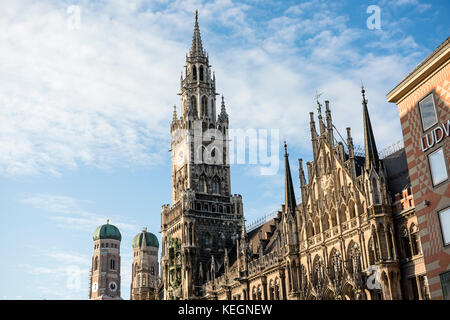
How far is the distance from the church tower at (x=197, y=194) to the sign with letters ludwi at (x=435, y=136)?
164ft

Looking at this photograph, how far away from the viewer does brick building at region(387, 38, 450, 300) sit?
3127 centimetres

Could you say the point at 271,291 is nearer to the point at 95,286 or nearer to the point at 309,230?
the point at 309,230

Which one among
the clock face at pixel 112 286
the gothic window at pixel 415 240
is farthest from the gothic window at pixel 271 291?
the clock face at pixel 112 286

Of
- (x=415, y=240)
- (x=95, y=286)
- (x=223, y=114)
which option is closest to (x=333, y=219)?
(x=415, y=240)

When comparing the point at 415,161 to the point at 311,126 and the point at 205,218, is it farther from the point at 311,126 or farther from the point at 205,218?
the point at 205,218

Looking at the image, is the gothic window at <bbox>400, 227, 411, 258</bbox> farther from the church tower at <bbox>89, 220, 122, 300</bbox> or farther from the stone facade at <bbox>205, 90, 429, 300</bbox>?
the church tower at <bbox>89, 220, 122, 300</bbox>

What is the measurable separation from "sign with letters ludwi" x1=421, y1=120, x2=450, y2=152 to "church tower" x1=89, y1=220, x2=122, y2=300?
164466mm

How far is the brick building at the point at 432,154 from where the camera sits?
31266 millimetres

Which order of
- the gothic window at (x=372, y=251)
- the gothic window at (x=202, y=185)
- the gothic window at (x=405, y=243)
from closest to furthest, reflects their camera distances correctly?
the gothic window at (x=405, y=243) < the gothic window at (x=372, y=251) < the gothic window at (x=202, y=185)

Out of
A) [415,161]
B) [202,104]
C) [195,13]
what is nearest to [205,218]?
[202,104]

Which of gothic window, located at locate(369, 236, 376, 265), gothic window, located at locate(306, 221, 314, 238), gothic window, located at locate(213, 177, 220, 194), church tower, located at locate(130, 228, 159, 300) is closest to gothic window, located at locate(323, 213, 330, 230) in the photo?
gothic window, located at locate(306, 221, 314, 238)

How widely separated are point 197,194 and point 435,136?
55.2 m

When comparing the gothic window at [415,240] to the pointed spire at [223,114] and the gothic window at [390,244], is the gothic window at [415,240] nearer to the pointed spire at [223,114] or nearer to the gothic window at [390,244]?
the gothic window at [390,244]
